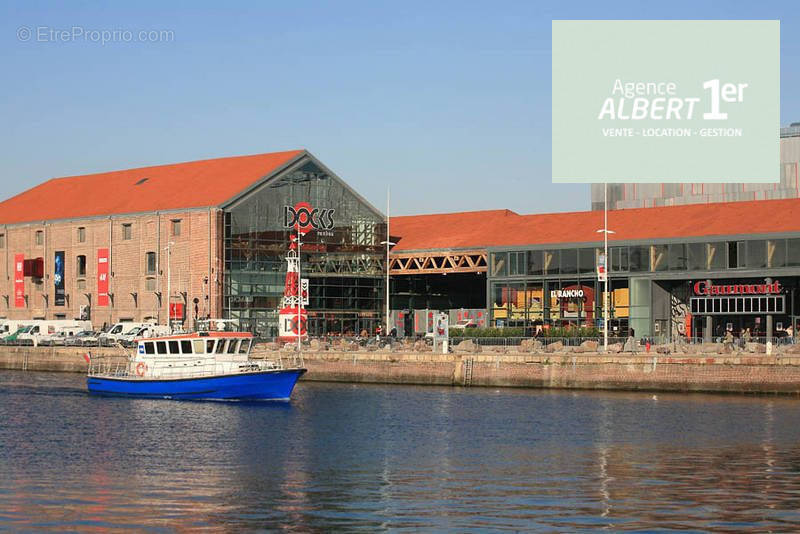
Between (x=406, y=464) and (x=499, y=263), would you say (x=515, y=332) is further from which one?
(x=406, y=464)

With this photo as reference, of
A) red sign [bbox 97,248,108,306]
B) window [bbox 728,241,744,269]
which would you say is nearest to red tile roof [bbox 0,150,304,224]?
red sign [bbox 97,248,108,306]

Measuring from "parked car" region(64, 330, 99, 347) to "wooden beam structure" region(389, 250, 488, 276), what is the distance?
2841 cm

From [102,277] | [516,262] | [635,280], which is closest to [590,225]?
[516,262]

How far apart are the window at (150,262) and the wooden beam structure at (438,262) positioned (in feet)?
72.4

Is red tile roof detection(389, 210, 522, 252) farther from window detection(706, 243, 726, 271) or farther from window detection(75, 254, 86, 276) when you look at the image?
window detection(75, 254, 86, 276)

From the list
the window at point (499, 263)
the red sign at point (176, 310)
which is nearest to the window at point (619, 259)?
the window at point (499, 263)

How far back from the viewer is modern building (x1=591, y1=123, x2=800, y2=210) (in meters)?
184

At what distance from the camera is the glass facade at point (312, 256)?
12006 centimetres

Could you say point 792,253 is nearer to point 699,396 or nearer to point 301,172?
point 699,396

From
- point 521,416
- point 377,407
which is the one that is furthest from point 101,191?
point 521,416

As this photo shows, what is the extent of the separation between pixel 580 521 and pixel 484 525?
256 cm

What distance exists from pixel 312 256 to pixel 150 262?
589 inches

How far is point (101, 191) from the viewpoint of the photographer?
137625 mm

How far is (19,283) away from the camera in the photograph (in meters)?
136
